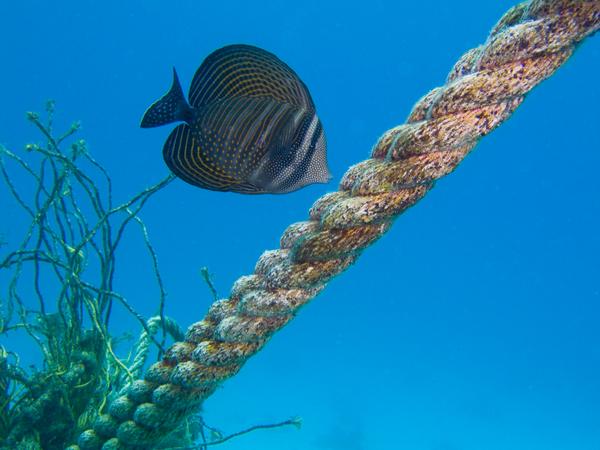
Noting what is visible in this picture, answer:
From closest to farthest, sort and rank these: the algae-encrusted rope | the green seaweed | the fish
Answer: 1. the algae-encrusted rope
2. the fish
3. the green seaweed

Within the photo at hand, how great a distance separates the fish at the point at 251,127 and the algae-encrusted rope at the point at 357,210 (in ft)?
0.62

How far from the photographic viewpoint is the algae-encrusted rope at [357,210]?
1.33 m

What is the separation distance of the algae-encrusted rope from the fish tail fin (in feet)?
1.78

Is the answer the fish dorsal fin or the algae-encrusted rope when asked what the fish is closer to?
the fish dorsal fin

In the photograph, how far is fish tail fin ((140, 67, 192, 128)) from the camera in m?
1.43

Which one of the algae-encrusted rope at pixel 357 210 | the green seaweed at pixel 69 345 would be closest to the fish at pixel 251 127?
the algae-encrusted rope at pixel 357 210

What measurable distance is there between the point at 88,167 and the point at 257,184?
54.6 meters

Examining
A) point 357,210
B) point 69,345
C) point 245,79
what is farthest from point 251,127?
point 69,345

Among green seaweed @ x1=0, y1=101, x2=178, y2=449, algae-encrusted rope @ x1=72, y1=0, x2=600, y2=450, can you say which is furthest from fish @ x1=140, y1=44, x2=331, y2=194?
green seaweed @ x1=0, y1=101, x2=178, y2=449

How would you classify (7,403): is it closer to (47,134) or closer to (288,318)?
(47,134)

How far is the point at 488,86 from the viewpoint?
1.34 metres

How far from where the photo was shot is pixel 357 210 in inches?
59.7

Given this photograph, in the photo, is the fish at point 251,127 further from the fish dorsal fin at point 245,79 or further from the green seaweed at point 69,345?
the green seaweed at point 69,345

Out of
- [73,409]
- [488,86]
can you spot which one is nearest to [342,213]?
[488,86]
